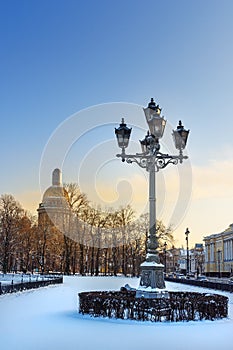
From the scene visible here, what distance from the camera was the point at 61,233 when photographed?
243 feet

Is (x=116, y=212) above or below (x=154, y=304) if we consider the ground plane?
above

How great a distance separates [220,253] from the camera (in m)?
110

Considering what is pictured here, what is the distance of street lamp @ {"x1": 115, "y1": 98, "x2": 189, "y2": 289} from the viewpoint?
1570 cm

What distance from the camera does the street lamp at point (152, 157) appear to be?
51.5 ft

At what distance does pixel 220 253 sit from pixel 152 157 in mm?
98474

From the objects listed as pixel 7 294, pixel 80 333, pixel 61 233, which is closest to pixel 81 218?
pixel 61 233

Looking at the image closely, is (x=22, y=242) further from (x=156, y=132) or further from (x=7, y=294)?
(x=156, y=132)

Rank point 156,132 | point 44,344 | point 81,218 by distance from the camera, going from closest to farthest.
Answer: point 44,344
point 156,132
point 81,218

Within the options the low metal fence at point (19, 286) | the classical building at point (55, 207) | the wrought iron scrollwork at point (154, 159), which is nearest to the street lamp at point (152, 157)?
the wrought iron scrollwork at point (154, 159)

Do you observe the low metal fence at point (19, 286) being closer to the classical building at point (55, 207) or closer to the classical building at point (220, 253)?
the classical building at point (55, 207)

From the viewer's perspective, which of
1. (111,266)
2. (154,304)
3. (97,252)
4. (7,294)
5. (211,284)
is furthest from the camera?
(111,266)

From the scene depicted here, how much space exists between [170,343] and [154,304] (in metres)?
3.26

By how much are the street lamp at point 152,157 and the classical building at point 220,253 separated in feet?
277

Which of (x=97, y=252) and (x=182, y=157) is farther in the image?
(x=97, y=252)
